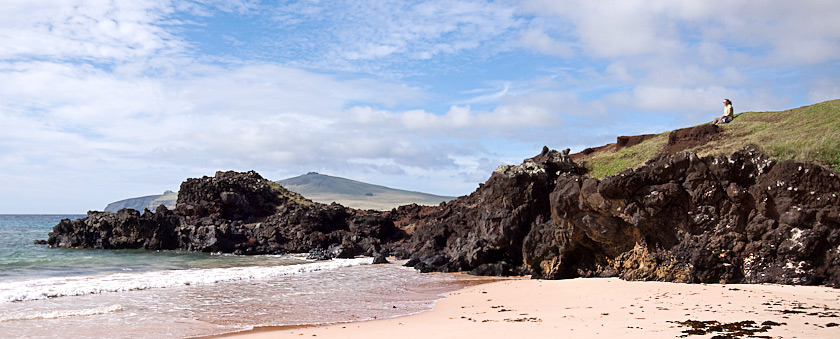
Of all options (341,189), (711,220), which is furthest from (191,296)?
(341,189)

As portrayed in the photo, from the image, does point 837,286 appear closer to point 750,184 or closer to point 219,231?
point 750,184

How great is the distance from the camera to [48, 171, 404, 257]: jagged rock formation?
1435 inches

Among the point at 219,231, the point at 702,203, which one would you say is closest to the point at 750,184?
the point at 702,203

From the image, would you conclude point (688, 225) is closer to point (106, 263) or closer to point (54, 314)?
point (54, 314)

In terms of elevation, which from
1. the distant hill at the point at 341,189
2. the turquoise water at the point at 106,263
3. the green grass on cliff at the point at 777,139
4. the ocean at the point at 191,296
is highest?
the distant hill at the point at 341,189

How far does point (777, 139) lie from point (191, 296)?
17742mm

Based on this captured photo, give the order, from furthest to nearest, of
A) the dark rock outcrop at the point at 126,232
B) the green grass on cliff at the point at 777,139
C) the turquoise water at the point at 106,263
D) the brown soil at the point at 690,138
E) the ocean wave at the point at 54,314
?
the dark rock outcrop at the point at 126,232 < the turquoise water at the point at 106,263 < the brown soil at the point at 690,138 < the green grass on cliff at the point at 777,139 < the ocean wave at the point at 54,314

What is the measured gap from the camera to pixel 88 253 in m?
34.7

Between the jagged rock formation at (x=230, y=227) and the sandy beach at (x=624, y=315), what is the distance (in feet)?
65.9

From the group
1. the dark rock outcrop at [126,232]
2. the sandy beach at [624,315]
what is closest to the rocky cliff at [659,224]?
the sandy beach at [624,315]

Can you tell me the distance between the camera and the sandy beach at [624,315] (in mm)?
8770

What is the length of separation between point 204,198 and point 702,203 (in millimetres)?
37423

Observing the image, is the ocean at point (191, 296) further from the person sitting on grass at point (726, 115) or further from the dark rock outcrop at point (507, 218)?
the person sitting on grass at point (726, 115)

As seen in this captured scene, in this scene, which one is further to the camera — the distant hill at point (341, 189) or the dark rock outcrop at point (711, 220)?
the distant hill at point (341, 189)
